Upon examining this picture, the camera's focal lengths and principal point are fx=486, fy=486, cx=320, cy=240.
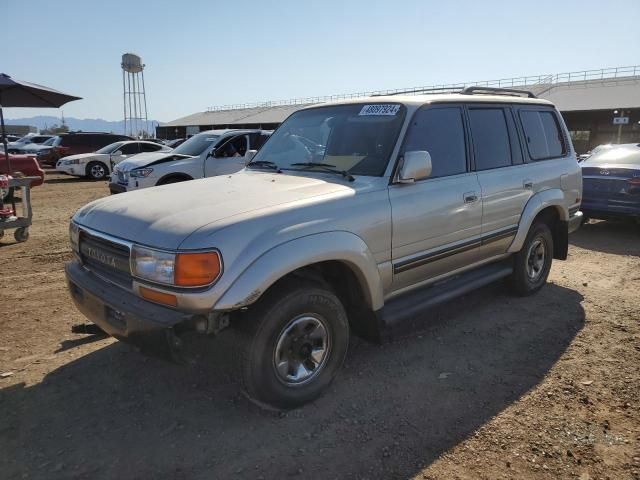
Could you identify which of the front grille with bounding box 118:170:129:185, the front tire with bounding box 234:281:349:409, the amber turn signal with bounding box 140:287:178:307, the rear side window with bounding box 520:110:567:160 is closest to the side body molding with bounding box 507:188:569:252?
the rear side window with bounding box 520:110:567:160

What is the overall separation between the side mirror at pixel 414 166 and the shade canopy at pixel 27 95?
26.4 feet

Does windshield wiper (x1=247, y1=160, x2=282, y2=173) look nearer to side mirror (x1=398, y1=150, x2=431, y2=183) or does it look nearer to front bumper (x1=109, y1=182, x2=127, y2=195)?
side mirror (x1=398, y1=150, x2=431, y2=183)

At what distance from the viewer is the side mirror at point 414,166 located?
3328mm

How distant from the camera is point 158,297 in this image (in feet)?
8.95

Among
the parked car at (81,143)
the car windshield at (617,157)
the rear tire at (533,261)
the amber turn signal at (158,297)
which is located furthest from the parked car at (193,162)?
the parked car at (81,143)

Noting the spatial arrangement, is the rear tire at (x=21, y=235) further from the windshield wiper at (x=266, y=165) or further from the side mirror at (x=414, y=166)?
the side mirror at (x=414, y=166)

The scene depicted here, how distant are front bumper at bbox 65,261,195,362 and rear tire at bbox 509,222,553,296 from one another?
11.9 ft

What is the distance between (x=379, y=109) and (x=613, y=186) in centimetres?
611

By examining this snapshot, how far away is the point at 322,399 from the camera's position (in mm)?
3252

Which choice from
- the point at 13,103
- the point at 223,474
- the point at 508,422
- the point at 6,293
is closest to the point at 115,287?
the point at 223,474

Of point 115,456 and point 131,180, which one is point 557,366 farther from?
point 131,180

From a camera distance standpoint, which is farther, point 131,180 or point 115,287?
point 131,180

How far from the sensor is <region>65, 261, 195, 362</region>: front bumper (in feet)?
8.59

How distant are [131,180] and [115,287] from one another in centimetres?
685
